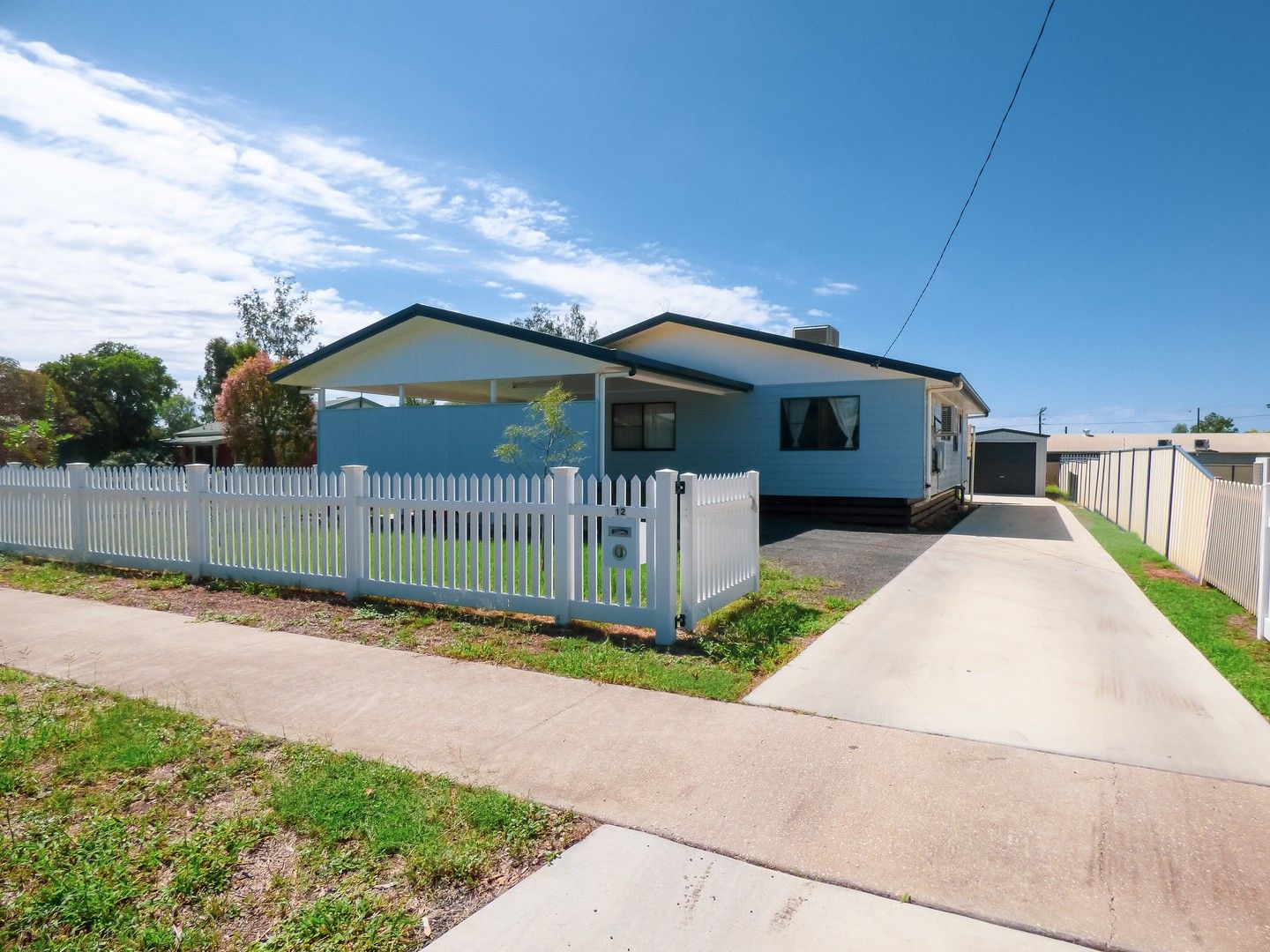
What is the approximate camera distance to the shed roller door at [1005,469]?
30484mm

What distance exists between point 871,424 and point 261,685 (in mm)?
13239

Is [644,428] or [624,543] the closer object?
[624,543]

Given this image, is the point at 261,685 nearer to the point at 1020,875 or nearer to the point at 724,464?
the point at 1020,875

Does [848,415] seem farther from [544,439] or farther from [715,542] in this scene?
[715,542]

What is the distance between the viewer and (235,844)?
2.98 meters

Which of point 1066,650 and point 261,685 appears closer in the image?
point 261,685

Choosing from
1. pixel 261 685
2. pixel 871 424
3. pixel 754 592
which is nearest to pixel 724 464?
pixel 871 424

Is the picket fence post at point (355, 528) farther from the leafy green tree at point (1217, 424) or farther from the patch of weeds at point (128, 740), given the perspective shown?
the leafy green tree at point (1217, 424)

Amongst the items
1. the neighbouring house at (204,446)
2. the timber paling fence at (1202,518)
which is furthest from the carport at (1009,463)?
the neighbouring house at (204,446)

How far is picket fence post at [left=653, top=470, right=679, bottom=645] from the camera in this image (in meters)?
5.85

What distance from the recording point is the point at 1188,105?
1179cm

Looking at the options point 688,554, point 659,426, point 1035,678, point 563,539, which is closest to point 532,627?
point 563,539

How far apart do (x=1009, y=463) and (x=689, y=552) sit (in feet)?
95.3

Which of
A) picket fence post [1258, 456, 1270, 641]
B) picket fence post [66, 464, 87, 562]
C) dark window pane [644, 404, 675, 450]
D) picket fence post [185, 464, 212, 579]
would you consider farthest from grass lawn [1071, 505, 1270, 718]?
picket fence post [66, 464, 87, 562]
